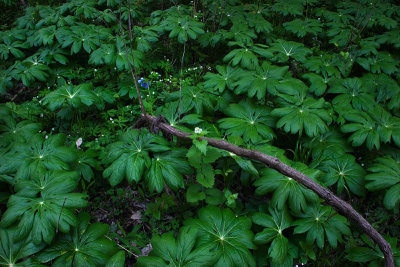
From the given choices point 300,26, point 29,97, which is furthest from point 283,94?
point 29,97

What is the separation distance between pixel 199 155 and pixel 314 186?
37.7 inches

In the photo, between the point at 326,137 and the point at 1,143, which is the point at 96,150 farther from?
the point at 326,137

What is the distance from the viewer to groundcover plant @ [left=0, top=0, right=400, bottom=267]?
6.26 feet

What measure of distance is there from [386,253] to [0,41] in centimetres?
563

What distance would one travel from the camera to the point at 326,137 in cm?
286

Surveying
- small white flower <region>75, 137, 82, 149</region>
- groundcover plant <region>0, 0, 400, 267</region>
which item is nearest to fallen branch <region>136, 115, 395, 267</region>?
groundcover plant <region>0, 0, 400, 267</region>

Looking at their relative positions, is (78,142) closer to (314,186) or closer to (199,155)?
(199,155)

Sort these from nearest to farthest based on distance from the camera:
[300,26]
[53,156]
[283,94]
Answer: [53,156] → [283,94] → [300,26]

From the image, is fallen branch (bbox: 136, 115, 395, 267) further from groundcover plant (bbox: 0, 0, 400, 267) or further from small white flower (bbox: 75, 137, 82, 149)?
small white flower (bbox: 75, 137, 82, 149)

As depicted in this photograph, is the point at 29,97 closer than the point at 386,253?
No

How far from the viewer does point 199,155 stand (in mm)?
2164

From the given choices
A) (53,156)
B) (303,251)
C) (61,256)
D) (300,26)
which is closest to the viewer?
(61,256)

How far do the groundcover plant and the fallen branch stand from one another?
0.04 feet

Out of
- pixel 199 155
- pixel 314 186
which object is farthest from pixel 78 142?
pixel 314 186
